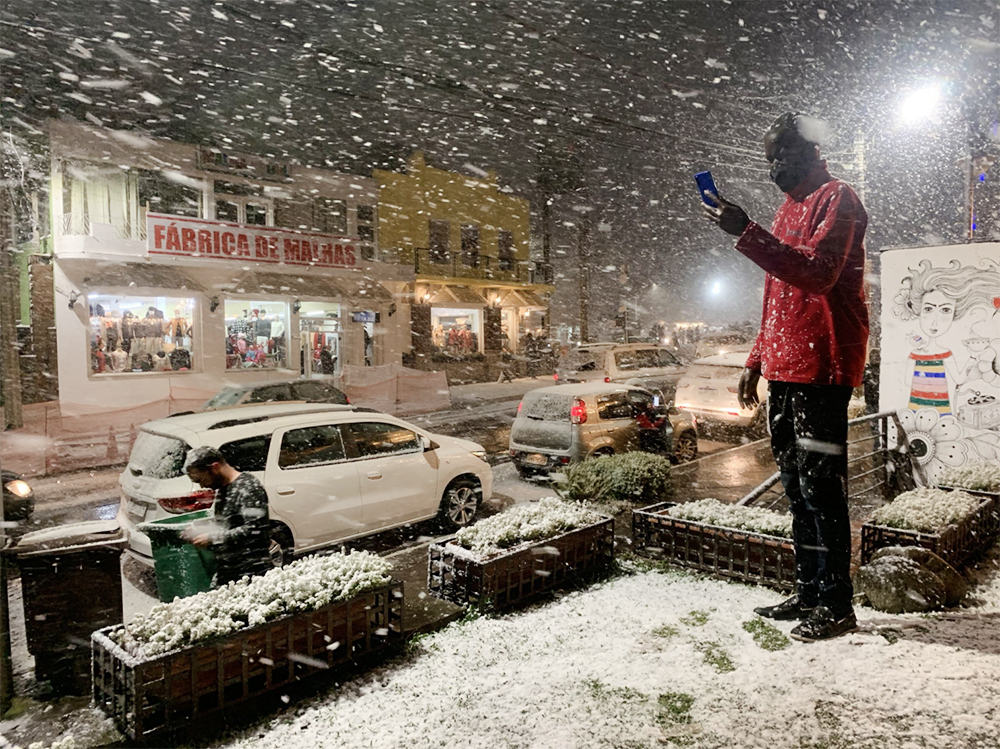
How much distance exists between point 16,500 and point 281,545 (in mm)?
3417

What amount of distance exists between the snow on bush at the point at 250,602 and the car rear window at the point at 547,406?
16.5ft

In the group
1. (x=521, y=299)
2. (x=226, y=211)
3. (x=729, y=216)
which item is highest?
(x=226, y=211)

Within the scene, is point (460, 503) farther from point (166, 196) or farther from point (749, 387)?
point (166, 196)

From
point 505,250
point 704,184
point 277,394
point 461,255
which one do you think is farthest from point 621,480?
point 505,250

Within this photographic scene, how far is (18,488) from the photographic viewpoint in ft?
22.5

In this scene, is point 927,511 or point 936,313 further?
point 936,313

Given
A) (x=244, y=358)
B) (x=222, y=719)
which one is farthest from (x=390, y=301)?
(x=222, y=719)

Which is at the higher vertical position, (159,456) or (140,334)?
(140,334)

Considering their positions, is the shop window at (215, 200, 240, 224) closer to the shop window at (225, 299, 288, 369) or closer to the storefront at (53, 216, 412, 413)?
the storefront at (53, 216, 412, 413)

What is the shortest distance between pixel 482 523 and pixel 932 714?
2608 mm

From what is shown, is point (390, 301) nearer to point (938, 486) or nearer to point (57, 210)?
point (57, 210)

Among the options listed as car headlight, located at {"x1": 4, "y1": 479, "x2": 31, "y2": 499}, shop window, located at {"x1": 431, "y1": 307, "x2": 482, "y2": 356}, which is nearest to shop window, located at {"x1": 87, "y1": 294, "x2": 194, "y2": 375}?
shop window, located at {"x1": 431, "y1": 307, "x2": 482, "y2": 356}

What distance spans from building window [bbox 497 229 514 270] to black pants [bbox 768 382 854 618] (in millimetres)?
25125

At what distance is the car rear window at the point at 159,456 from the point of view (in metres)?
5.31
